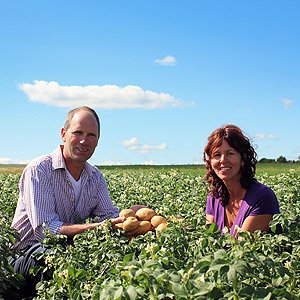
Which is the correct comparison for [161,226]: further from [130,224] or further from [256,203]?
[256,203]

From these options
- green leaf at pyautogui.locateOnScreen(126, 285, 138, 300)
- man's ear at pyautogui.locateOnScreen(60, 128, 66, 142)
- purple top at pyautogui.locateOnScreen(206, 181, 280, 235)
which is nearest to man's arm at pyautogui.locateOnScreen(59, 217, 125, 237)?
man's ear at pyautogui.locateOnScreen(60, 128, 66, 142)

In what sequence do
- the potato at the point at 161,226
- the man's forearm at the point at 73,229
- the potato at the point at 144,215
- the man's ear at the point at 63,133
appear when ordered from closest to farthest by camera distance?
the potato at the point at 161,226 → the man's forearm at the point at 73,229 → the potato at the point at 144,215 → the man's ear at the point at 63,133

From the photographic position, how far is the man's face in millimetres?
5316

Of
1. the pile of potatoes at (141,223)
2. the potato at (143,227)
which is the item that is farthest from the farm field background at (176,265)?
the potato at (143,227)

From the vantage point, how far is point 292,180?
1108 centimetres

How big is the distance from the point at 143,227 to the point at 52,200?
1021 millimetres

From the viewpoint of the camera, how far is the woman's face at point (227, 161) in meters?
4.74

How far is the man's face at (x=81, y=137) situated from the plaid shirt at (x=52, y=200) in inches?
7.4

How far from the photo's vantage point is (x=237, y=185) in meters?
4.84

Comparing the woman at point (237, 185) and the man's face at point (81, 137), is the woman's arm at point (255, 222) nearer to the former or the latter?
the woman at point (237, 185)

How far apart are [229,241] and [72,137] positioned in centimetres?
231

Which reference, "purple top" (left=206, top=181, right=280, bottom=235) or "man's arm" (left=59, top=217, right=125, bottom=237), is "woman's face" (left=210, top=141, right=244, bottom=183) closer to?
"purple top" (left=206, top=181, right=280, bottom=235)

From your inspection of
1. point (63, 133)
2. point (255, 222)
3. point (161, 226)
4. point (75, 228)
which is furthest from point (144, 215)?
point (63, 133)

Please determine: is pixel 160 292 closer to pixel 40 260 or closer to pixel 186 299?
pixel 186 299
